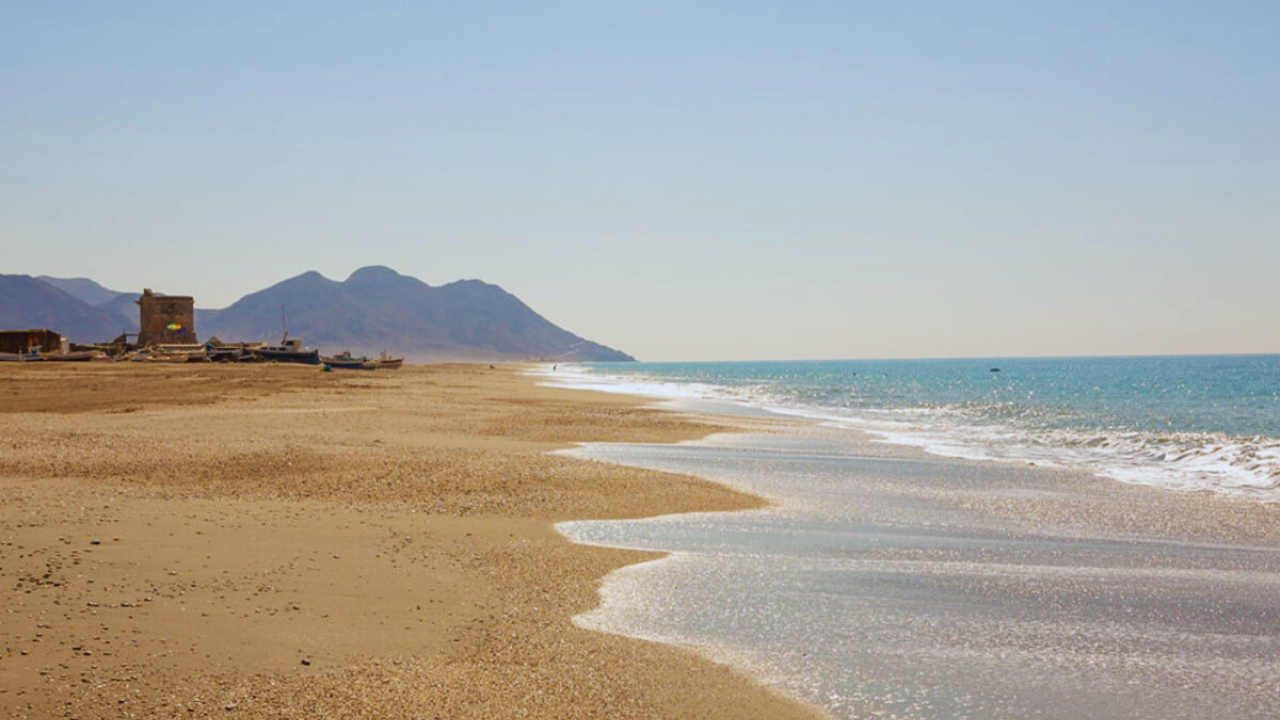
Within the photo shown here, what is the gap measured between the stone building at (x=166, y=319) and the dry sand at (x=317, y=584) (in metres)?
69.8

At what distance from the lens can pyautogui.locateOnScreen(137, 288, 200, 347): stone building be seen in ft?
266

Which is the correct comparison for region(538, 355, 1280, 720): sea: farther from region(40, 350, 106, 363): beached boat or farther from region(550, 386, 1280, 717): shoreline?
region(40, 350, 106, 363): beached boat

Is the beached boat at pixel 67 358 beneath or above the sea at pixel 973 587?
above

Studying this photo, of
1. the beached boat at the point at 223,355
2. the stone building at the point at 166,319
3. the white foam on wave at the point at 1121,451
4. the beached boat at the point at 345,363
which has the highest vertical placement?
the stone building at the point at 166,319

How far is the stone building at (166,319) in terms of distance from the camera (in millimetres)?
81062

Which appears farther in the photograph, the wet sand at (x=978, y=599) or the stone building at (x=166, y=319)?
the stone building at (x=166, y=319)

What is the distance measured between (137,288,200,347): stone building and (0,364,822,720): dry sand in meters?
69.8

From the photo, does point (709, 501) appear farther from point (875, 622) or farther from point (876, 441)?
point (876, 441)

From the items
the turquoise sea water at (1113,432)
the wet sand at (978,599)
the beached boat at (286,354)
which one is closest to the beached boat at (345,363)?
the beached boat at (286,354)

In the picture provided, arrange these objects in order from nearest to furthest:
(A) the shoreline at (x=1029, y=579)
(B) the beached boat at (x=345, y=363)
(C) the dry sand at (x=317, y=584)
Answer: (C) the dry sand at (x=317, y=584) < (A) the shoreline at (x=1029, y=579) < (B) the beached boat at (x=345, y=363)

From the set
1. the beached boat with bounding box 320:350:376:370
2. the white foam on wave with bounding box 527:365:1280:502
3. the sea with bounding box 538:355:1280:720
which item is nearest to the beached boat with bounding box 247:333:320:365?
the beached boat with bounding box 320:350:376:370

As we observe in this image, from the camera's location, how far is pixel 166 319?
82.4 m

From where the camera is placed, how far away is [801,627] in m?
7.31

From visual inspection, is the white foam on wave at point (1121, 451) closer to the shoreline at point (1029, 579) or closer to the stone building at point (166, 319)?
the shoreline at point (1029, 579)
